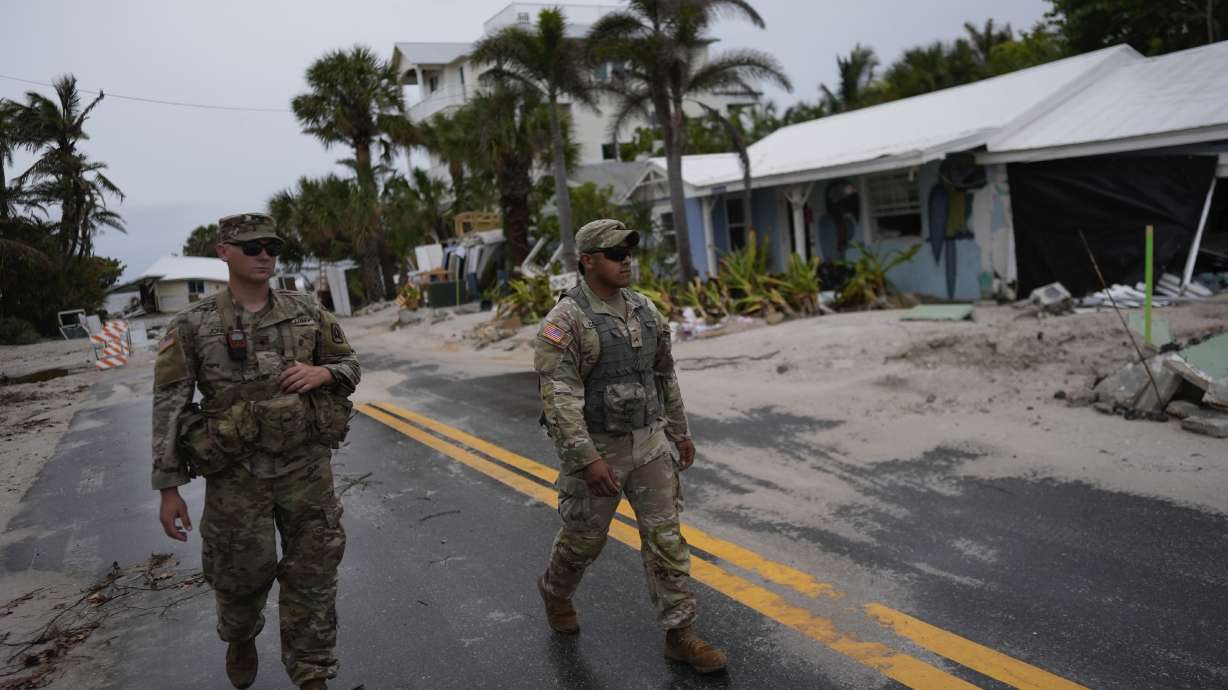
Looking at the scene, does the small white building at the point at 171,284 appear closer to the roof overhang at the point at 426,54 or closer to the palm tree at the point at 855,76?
the roof overhang at the point at 426,54

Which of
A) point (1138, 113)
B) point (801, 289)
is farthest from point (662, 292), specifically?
point (1138, 113)

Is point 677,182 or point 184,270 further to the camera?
point 184,270

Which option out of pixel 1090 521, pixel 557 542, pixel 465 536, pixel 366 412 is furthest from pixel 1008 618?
pixel 366 412

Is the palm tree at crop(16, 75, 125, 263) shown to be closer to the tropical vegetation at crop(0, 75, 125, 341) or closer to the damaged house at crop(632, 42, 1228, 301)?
the tropical vegetation at crop(0, 75, 125, 341)

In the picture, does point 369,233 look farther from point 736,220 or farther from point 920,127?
point 920,127

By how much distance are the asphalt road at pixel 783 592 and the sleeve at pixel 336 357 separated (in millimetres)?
1175

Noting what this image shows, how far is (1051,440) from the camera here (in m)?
6.07

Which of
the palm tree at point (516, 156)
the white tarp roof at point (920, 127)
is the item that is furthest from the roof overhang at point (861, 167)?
the palm tree at point (516, 156)

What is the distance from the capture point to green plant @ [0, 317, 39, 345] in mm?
30672

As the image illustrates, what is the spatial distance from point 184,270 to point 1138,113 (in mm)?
54696

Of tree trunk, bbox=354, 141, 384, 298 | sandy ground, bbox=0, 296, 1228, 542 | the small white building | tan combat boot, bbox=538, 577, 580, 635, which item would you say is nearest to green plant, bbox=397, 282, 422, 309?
tree trunk, bbox=354, 141, 384, 298

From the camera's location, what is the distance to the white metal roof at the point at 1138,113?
11047 mm

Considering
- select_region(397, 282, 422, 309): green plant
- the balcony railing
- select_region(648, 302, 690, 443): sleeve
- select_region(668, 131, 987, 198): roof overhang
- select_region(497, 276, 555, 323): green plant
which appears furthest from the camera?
the balcony railing

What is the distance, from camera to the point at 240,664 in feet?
10.8
